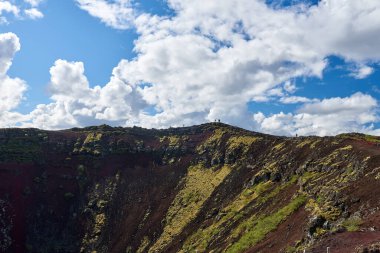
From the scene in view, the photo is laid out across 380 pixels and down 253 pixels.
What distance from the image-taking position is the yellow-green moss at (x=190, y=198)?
95.7 m

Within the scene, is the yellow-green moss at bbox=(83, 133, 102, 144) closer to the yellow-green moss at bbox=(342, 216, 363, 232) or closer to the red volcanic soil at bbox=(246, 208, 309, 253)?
the red volcanic soil at bbox=(246, 208, 309, 253)

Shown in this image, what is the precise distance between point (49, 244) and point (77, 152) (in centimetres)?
3930

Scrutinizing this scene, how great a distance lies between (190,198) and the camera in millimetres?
107312

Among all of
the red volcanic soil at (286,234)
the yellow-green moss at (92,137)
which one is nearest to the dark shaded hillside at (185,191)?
the red volcanic soil at (286,234)

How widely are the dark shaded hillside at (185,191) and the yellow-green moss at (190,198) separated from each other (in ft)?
1.25

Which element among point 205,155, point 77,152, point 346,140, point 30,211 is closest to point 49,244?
point 30,211

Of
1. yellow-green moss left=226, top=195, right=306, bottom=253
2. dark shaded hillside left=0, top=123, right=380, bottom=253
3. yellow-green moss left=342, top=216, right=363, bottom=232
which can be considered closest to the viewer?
yellow-green moss left=342, top=216, right=363, bottom=232

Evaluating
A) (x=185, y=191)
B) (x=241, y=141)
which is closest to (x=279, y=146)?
(x=241, y=141)

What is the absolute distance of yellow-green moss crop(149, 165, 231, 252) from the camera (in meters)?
95.7

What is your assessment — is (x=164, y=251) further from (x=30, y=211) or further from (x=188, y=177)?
(x=30, y=211)

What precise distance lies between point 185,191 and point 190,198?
4896 millimetres

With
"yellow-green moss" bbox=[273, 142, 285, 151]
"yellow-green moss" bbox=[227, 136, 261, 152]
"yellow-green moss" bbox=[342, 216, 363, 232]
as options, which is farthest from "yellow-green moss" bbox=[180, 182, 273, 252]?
"yellow-green moss" bbox=[342, 216, 363, 232]

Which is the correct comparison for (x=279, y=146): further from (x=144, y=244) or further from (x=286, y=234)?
(x=286, y=234)

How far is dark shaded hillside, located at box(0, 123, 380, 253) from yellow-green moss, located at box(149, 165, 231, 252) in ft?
1.25
